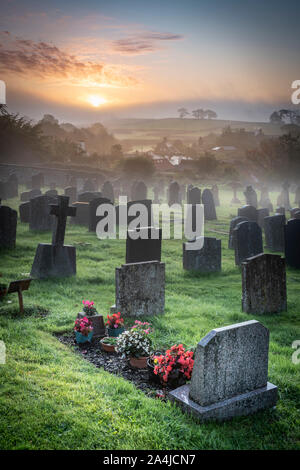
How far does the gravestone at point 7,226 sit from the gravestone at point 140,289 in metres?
7.69

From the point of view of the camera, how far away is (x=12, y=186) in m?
31.5

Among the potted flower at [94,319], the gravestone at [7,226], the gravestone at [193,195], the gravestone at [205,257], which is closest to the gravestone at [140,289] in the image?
the potted flower at [94,319]

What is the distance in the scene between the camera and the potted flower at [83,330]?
7743mm

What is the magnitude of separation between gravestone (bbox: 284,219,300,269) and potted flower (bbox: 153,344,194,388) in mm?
9625

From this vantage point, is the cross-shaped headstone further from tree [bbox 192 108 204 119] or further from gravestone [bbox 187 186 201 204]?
tree [bbox 192 108 204 119]

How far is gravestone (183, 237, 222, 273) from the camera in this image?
13.9 m

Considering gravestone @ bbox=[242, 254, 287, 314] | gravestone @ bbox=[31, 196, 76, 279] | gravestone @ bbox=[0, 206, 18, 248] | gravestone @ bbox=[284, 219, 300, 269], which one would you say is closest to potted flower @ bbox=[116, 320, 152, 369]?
gravestone @ bbox=[242, 254, 287, 314]

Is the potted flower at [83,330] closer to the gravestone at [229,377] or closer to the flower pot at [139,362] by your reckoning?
the flower pot at [139,362]

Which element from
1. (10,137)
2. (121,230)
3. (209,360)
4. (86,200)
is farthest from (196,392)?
(10,137)

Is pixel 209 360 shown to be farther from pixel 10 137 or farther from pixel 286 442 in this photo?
pixel 10 137

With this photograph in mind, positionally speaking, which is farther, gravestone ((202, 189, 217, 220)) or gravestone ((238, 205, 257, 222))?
gravestone ((202, 189, 217, 220))

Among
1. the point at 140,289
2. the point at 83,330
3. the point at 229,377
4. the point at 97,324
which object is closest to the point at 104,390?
the point at 229,377

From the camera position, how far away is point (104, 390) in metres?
5.80

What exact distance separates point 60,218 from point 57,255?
1144mm
